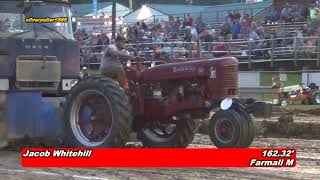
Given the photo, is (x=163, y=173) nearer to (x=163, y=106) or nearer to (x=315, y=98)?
(x=163, y=106)

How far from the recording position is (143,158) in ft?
28.4

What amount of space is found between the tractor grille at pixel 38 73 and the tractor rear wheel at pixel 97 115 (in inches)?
39.0

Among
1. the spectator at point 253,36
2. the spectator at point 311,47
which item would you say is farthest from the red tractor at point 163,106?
the spectator at point 253,36

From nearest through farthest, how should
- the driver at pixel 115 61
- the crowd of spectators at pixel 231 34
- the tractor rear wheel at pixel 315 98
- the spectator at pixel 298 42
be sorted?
the driver at pixel 115 61, the tractor rear wheel at pixel 315 98, the spectator at pixel 298 42, the crowd of spectators at pixel 231 34

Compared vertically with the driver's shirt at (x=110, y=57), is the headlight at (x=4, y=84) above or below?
below

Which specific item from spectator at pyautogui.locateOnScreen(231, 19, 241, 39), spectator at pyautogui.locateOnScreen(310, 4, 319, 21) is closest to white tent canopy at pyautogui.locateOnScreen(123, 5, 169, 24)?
spectator at pyautogui.locateOnScreen(231, 19, 241, 39)

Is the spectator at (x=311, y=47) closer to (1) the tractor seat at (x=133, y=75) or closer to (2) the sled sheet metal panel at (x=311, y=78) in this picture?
(2) the sled sheet metal panel at (x=311, y=78)

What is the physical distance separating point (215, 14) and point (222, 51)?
11547mm

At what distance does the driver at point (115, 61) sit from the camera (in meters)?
9.16

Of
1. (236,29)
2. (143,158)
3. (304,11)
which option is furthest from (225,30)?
(143,158)

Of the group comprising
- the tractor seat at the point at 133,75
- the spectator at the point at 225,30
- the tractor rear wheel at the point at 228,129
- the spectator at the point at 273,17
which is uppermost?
the spectator at the point at 273,17

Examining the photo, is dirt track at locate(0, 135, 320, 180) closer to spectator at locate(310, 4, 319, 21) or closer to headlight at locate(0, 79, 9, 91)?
headlight at locate(0, 79, 9, 91)

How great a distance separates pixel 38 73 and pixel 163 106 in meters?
2.23

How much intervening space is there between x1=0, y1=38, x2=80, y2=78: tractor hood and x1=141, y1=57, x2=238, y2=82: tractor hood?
165cm
